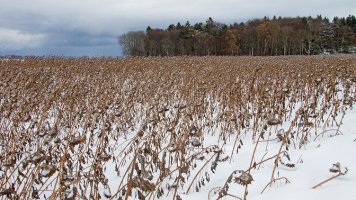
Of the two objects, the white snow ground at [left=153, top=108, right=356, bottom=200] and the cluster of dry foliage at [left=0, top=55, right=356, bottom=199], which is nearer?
the cluster of dry foliage at [left=0, top=55, right=356, bottom=199]

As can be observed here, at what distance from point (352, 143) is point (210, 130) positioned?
2.48 meters

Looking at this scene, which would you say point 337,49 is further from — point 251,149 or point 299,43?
point 251,149

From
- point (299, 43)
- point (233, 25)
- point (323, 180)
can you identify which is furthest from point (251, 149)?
point (233, 25)

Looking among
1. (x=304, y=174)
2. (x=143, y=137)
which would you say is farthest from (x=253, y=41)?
(x=304, y=174)

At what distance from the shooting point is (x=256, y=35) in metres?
76.2

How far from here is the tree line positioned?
71875 millimetres

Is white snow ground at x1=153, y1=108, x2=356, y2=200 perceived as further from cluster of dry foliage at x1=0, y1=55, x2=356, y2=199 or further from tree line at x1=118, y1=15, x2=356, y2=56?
tree line at x1=118, y1=15, x2=356, y2=56

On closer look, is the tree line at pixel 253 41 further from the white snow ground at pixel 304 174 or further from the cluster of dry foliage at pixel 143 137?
the white snow ground at pixel 304 174

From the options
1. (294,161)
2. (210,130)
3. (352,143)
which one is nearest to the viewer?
(294,161)

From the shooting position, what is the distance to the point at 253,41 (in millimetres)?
76188

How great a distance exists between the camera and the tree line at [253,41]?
7188 centimetres

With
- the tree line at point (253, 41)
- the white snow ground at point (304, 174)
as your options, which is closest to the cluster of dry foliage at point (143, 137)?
the white snow ground at point (304, 174)

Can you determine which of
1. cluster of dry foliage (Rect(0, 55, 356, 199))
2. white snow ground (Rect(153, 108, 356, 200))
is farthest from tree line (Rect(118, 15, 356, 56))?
white snow ground (Rect(153, 108, 356, 200))

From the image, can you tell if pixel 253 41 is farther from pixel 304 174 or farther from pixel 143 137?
pixel 304 174
